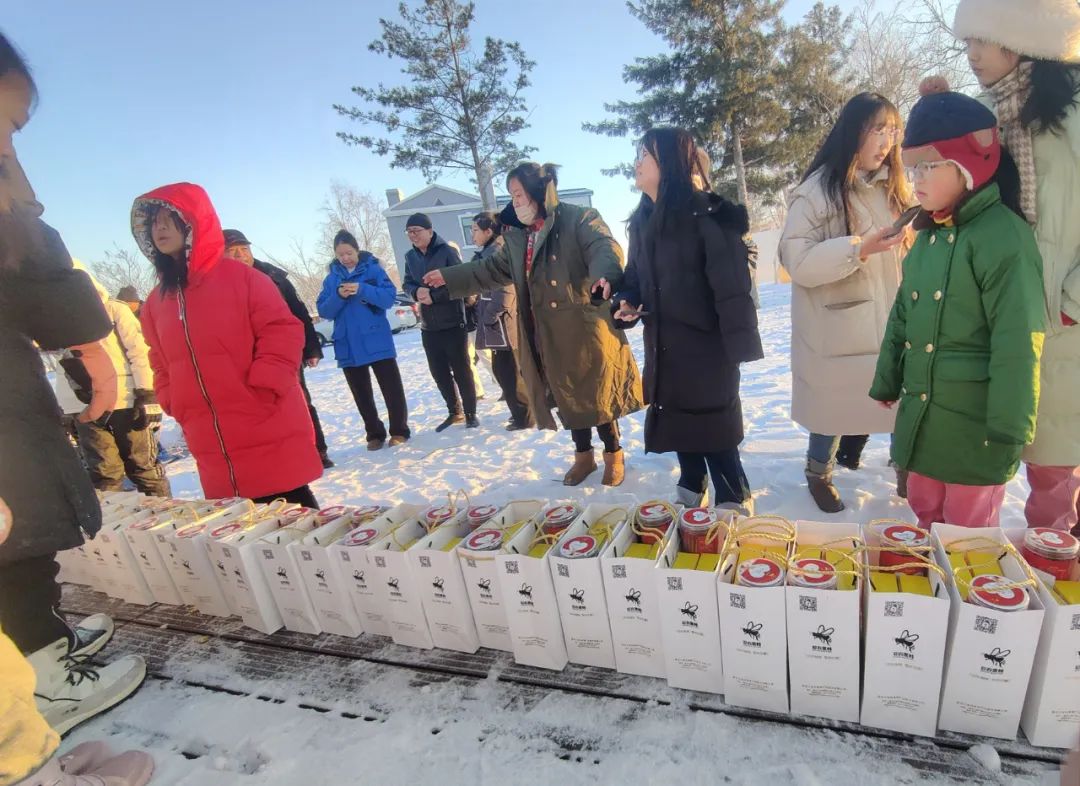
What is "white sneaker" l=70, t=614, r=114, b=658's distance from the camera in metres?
2.04

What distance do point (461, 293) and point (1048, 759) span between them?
3031mm

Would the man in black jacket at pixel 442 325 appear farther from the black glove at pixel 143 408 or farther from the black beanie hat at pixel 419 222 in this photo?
the black glove at pixel 143 408

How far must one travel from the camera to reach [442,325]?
492 cm

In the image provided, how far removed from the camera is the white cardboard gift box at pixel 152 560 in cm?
228

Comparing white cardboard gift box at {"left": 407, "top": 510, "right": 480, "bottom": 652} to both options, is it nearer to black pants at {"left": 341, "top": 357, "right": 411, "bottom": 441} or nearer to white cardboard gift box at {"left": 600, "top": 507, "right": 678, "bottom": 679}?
white cardboard gift box at {"left": 600, "top": 507, "right": 678, "bottom": 679}

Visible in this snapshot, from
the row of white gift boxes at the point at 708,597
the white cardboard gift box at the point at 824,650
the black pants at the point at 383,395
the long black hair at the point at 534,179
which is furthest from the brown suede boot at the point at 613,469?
the black pants at the point at 383,395

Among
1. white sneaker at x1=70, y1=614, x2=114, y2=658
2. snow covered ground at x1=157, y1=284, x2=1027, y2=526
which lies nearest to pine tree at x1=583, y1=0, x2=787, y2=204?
snow covered ground at x1=157, y1=284, x2=1027, y2=526

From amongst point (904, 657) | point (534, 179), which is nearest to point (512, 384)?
point (534, 179)

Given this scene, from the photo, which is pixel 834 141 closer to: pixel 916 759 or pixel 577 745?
pixel 916 759

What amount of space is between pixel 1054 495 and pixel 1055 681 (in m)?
0.96

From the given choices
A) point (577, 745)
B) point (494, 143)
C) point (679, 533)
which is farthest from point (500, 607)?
point (494, 143)

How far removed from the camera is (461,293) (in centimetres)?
334

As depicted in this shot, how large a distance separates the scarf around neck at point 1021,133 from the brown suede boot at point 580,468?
7.94 ft

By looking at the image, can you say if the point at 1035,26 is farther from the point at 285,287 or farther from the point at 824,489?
the point at 285,287
